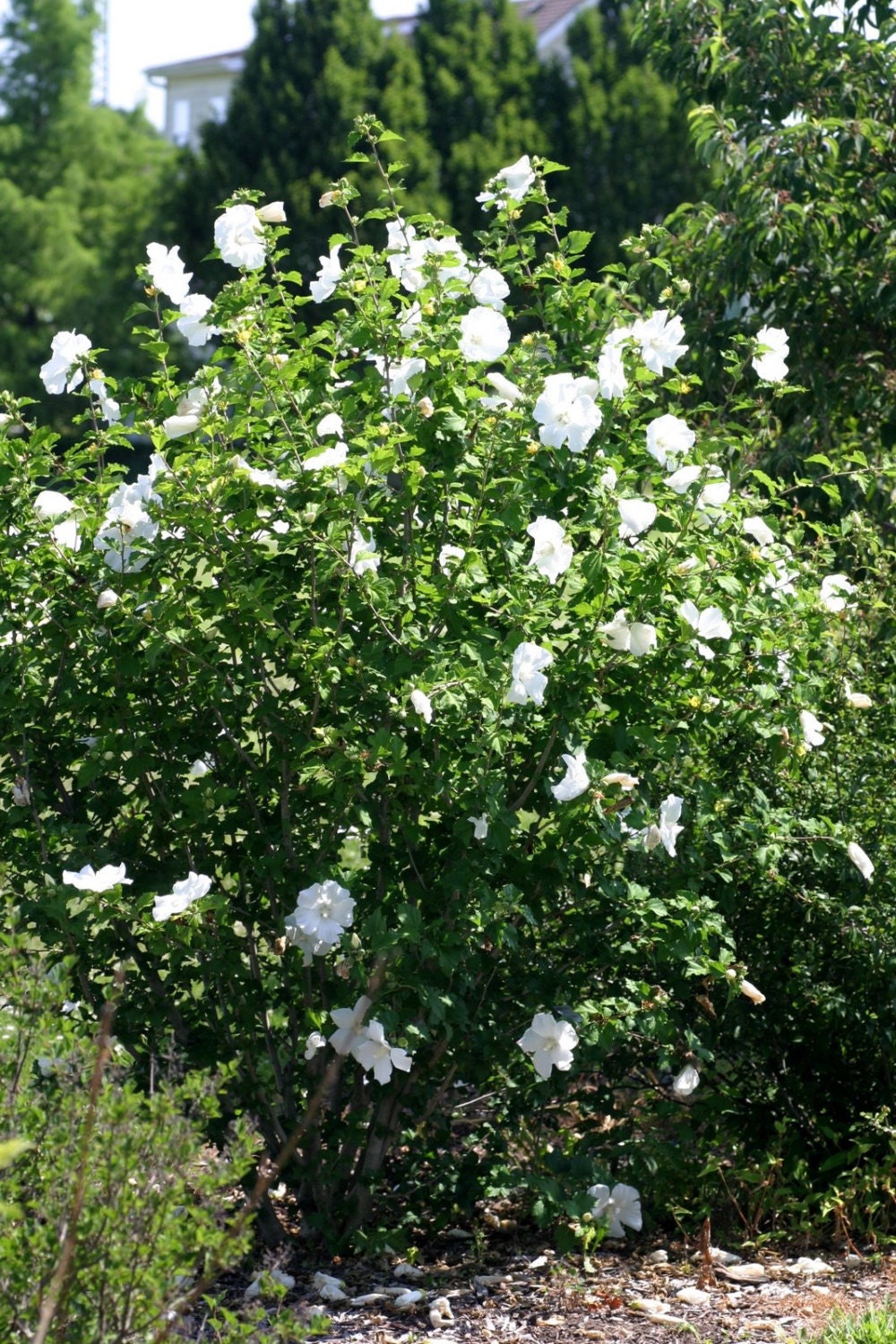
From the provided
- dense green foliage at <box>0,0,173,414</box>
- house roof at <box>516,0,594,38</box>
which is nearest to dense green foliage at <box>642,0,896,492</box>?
dense green foliage at <box>0,0,173,414</box>

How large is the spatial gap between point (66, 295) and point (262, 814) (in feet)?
84.3

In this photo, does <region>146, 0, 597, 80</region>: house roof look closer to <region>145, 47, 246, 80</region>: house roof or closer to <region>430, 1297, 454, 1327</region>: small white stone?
<region>145, 47, 246, 80</region>: house roof

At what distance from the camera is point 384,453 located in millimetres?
2711

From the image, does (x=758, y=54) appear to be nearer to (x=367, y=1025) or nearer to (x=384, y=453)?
(x=384, y=453)

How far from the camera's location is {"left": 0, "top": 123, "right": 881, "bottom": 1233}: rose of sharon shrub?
9.04ft

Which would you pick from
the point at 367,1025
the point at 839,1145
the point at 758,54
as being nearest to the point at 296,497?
the point at 367,1025

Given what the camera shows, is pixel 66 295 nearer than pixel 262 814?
No

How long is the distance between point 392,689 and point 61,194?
2814 cm

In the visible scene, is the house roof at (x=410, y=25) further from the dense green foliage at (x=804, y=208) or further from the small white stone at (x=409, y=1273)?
the small white stone at (x=409, y=1273)

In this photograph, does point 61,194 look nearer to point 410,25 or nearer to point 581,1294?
point 410,25

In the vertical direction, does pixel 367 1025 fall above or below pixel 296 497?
below

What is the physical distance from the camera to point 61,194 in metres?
28.6

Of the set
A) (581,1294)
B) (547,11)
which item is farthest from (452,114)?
(581,1294)

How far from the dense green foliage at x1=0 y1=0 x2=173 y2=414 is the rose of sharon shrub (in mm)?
22872
